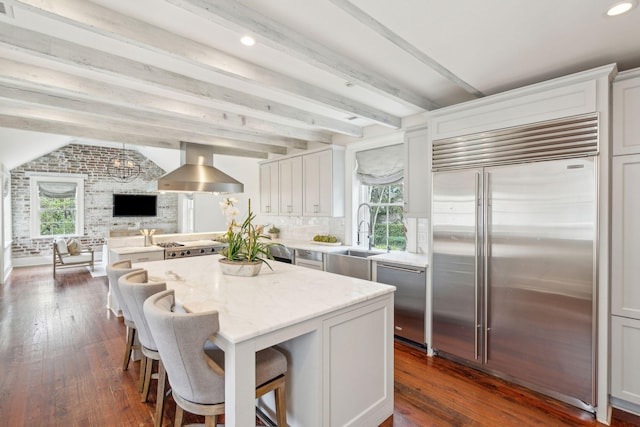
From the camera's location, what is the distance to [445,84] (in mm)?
2875

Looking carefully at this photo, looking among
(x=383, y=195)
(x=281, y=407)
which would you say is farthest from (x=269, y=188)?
(x=281, y=407)

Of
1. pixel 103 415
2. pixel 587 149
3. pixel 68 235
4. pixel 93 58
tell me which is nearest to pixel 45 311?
pixel 103 415

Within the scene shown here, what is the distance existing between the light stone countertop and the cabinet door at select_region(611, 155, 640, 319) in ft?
5.31

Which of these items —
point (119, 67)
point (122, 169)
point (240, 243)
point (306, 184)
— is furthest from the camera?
point (122, 169)

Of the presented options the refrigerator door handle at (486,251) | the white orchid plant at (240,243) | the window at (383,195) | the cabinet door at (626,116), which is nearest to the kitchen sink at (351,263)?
the window at (383,195)

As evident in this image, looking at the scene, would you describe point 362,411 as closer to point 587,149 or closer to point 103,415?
point 103,415

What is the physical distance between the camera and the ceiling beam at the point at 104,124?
329 centimetres

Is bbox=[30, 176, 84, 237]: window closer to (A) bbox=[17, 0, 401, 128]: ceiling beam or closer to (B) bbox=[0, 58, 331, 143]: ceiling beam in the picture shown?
(B) bbox=[0, 58, 331, 143]: ceiling beam

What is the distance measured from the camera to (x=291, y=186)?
17.3 ft

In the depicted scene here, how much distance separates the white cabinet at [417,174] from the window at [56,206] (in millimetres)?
8696

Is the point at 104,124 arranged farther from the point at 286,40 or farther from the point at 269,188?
the point at 286,40

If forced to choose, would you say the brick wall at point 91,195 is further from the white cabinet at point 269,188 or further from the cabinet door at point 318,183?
the cabinet door at point 318,183

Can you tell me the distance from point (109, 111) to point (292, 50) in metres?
2.53

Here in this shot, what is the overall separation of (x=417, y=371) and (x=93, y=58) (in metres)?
3.56
